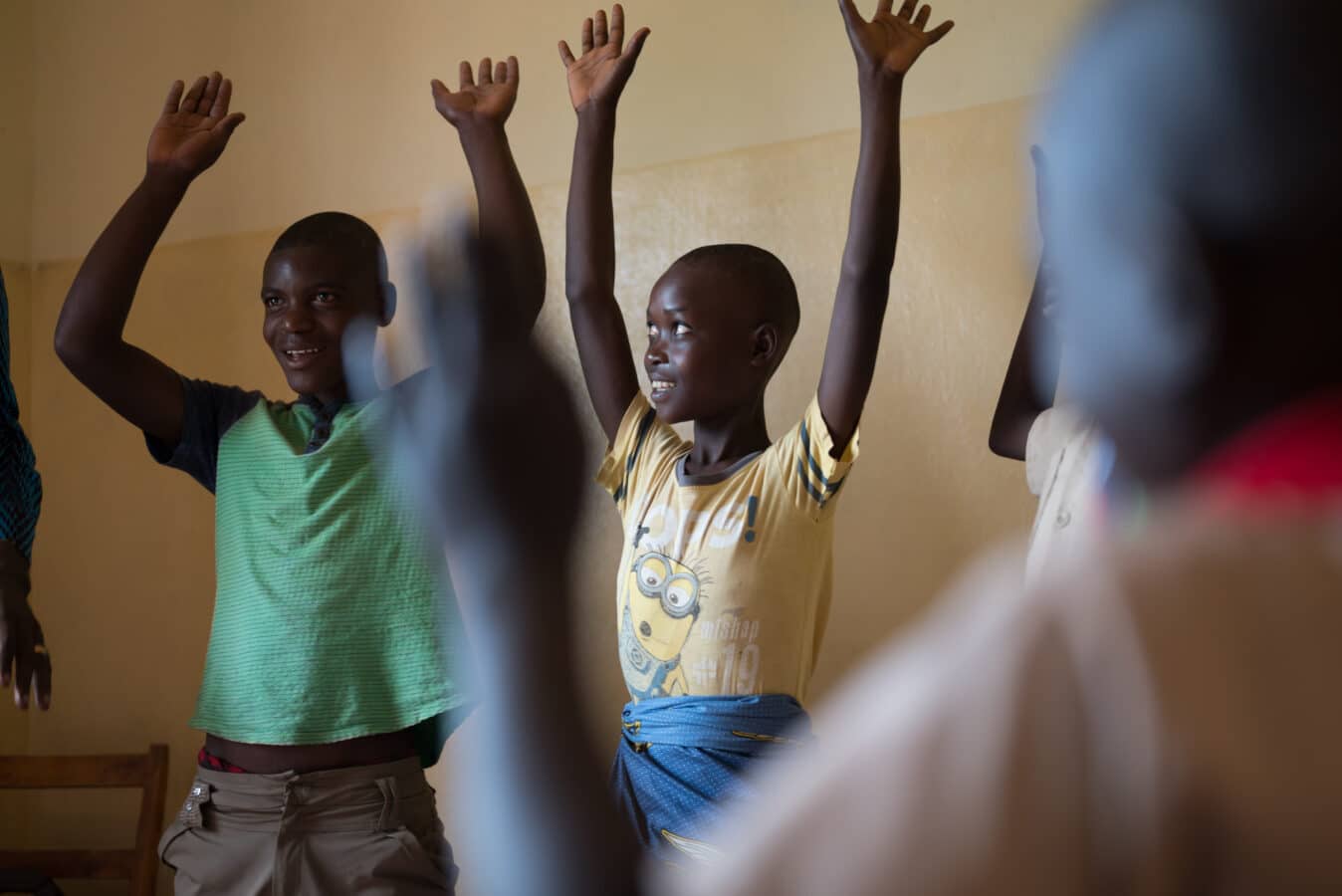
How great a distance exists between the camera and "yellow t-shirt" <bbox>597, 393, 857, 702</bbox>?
146cm

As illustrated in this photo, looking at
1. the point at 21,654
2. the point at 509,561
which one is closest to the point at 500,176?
the point at 509,561

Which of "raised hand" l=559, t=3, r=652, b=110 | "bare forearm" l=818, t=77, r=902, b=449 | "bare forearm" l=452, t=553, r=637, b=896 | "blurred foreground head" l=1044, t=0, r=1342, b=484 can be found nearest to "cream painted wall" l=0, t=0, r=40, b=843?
"bare forearm" l=452, t=553, r=637, b=896

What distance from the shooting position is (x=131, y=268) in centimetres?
167

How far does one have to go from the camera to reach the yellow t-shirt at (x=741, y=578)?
1456 mm

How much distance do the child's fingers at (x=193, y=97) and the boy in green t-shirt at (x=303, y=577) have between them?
0.02 metres

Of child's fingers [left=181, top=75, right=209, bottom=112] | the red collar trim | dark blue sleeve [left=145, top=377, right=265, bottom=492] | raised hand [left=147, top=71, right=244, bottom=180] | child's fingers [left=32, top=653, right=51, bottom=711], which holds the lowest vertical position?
child's fingers [left=32, top=653, right=51, bottom=711]

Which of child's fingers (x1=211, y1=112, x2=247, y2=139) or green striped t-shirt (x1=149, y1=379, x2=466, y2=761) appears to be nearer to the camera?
green striped t-shirt (x1=149, y1=379, x2=466, y2=761)

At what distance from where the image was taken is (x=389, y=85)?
2387 mm

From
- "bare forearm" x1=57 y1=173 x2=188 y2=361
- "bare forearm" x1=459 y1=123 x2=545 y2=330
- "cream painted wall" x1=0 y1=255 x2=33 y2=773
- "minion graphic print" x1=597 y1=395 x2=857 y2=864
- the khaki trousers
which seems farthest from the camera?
"cream painted wall" x1=0 y1=255 x2=33 y2=773

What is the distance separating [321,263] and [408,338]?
430 millimetres

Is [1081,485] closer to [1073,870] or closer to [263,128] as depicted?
[1073,870]

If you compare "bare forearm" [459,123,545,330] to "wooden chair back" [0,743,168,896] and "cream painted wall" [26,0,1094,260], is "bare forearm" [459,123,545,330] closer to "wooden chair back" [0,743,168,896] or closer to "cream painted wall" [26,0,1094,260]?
"cream painted wall" [26,0,1094,260]

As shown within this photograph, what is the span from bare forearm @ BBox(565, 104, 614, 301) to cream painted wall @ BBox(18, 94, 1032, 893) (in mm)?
303

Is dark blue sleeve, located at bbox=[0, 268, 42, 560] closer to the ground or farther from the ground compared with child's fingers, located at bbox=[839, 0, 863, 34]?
closer to the ground
